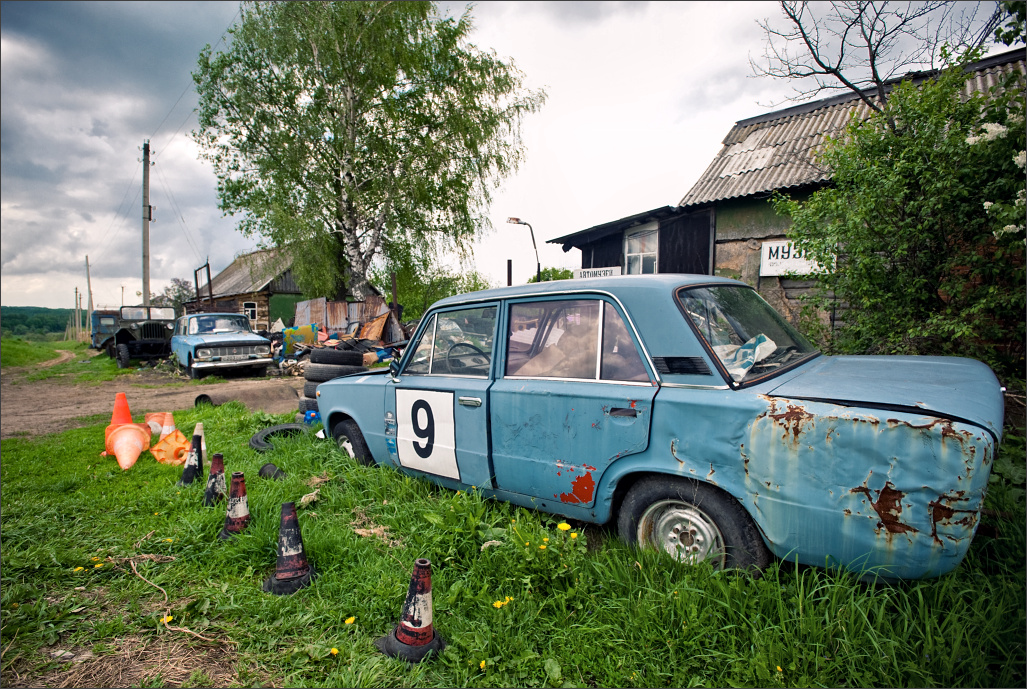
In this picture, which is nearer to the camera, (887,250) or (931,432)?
(931,432)

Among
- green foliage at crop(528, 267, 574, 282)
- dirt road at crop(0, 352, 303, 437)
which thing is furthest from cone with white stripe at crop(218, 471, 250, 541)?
green foliage at crop(528, 267, 574, 282)

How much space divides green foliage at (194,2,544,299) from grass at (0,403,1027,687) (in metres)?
15.1

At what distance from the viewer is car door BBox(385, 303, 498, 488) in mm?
3242

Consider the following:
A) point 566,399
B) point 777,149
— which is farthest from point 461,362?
point 777,149

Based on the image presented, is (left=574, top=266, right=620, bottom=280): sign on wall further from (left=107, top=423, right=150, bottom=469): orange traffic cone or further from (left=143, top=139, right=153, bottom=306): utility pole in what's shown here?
(left=143, top=139, right=153, bottom=306): utility pole

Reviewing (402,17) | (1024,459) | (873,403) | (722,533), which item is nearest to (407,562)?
(722,533)

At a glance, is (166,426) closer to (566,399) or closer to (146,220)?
(566,399)

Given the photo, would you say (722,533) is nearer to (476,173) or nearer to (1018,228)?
(1018,228)

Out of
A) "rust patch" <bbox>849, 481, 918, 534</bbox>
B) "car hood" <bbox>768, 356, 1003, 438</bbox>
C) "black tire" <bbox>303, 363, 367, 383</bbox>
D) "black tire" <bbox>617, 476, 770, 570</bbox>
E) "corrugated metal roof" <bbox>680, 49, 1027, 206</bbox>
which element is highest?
"corrugated metal roof" <bbox>680, 49, 1027, 206</bbox>

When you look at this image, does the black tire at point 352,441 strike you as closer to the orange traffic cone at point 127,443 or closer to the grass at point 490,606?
the grass at point 490,606

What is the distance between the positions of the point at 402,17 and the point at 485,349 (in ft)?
58.9

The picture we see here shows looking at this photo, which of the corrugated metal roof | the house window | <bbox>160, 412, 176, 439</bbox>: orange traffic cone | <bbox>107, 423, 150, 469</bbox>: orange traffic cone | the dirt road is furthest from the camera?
the house window

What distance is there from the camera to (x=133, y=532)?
334 cm

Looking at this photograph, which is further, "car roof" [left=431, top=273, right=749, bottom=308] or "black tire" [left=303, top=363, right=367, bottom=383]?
"black tire" [left=303, top=363, right=367, bottom=383]
